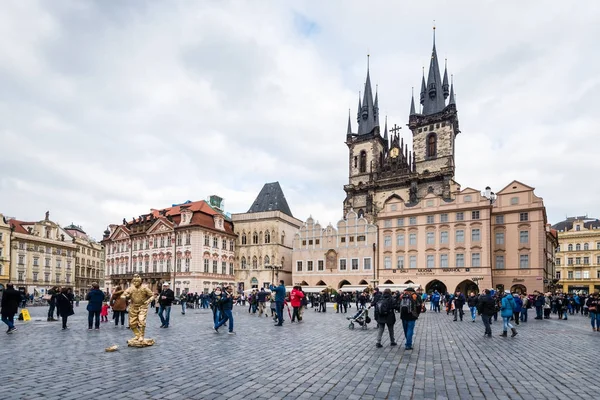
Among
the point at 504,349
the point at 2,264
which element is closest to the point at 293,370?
the point at 504,349

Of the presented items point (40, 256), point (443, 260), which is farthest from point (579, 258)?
point (40, 256)

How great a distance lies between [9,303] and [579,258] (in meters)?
83.7

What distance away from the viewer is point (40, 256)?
2675 inches

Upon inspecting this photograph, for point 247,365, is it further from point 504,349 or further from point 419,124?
point 419,124

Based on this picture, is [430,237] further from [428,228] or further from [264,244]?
[264,244]

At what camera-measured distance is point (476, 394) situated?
21.2 ft

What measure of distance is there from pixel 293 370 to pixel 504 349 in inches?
243

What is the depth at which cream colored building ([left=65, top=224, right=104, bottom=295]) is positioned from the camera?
8188cm

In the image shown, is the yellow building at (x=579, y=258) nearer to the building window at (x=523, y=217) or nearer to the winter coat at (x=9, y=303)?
the building window at (x=523, y=217)

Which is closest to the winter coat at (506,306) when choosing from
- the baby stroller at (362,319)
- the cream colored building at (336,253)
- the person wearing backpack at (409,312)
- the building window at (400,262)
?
the baby stroller at (362,319)

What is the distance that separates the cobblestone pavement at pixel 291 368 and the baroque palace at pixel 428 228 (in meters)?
37.8

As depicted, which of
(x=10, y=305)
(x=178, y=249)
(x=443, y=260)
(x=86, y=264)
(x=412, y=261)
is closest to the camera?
(x=10, y=305)

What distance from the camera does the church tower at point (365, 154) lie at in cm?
→ 7112

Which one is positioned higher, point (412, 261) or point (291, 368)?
point (291, 368)
